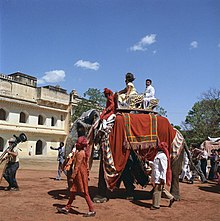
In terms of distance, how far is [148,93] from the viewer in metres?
9.12

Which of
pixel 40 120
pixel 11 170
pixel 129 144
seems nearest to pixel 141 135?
pixel 129 144

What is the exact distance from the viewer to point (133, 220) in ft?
20.0

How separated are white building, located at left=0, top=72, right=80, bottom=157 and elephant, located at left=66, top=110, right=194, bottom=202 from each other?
2715 cm

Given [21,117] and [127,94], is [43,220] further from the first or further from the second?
[21,117]

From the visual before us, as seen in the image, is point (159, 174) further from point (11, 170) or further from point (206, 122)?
point (206, 122)

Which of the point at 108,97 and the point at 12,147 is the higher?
the point at 108,97

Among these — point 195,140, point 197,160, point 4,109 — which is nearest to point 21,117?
point 4,109

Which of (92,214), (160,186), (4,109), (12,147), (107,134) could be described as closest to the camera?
(92,214)

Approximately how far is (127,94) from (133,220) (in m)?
3.81

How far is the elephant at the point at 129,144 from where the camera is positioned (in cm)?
775

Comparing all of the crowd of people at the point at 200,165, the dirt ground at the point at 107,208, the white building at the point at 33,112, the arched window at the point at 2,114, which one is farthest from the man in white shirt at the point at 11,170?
the arched window at the point at 2,114

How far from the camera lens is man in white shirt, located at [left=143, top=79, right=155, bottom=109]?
8.96 m

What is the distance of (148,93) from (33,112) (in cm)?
3014

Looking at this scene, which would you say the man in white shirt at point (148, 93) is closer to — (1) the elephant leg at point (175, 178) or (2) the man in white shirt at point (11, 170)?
(1) the elephant leg at point (175, 178)
